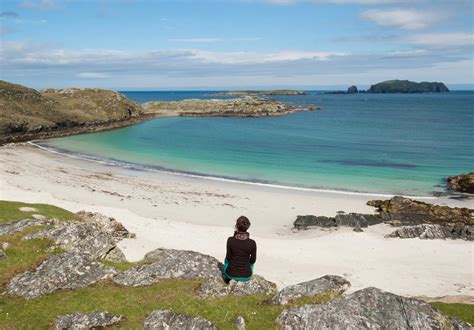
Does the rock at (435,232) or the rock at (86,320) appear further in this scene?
the rock at (435,232)

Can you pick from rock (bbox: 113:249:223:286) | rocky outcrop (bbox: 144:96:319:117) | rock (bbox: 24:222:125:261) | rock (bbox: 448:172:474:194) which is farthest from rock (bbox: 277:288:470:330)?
rocky outcrop (bbox: 144:96:319:117)

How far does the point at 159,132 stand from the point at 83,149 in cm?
3136

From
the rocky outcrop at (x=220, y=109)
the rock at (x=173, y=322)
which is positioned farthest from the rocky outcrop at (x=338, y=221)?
the rocky outcrop at (x=220, y=109)

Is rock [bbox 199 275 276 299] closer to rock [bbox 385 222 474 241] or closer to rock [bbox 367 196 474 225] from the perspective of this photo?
rock [bbox 385 222 474 241]

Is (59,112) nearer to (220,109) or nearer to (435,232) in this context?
(220,109)

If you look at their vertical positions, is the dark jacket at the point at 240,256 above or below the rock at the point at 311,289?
above

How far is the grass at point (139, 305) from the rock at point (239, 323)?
0.54 ft

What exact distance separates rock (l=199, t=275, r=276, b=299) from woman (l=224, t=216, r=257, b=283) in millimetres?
261

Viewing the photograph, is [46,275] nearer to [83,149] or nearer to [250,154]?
[250,154]

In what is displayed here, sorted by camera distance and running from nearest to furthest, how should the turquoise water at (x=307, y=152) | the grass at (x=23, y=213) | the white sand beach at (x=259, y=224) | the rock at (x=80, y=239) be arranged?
the rock at (x=80, y=239) < the white sand beach at (x=259, y=224) < the grass at (x=23, y=213) < the turquoise water at (x=307, y=152)

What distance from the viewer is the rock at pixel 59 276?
15.9m

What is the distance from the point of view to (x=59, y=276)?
1662 cm

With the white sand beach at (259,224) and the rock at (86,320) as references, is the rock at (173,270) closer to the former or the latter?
the rock at (86,320)

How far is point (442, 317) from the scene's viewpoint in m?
13.1
